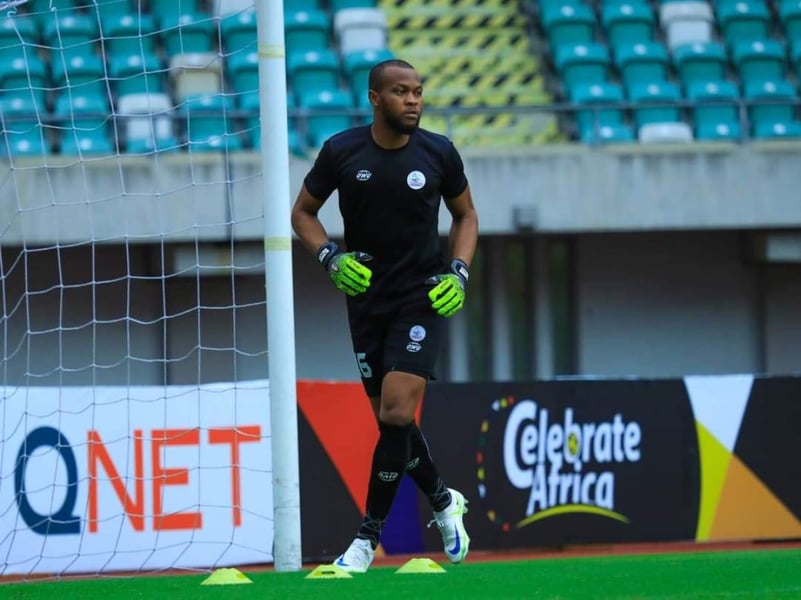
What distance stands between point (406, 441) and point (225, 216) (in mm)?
7694

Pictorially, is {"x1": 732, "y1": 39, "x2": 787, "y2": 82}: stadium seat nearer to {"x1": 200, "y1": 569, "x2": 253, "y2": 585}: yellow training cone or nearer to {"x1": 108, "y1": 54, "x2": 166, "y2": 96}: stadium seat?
{"x1": 108, "y1": 54, "x2": 166, "y2": 96}: stadium seat

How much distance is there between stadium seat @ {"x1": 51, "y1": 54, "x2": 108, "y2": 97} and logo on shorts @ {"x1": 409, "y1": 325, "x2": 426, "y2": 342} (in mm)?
8387

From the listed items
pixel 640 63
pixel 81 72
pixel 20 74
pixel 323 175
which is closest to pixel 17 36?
pixel 20 74

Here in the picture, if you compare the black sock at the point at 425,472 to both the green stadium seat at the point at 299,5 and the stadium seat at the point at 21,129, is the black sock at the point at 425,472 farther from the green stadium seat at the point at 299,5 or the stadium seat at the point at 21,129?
the green stadium seat at the point at 299,5

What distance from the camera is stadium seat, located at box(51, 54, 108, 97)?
1432 centimetres

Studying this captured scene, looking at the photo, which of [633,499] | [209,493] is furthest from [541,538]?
[209,493]

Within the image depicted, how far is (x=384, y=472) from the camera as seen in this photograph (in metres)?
6.62

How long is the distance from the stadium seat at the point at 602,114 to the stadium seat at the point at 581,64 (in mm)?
188

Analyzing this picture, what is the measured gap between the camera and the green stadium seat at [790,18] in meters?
16.7

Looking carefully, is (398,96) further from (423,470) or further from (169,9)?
(169,9)

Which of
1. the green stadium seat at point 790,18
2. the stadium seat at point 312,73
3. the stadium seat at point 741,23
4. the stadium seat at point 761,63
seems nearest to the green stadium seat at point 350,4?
the stadium seat at point 312,73

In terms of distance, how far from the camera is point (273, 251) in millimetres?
7105

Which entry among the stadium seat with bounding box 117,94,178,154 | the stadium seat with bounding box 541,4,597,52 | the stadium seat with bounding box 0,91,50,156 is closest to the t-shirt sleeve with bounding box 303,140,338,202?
the stadium seat with bounding box 117,94,178,154

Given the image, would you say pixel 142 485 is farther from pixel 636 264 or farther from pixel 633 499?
pixel 636 264
